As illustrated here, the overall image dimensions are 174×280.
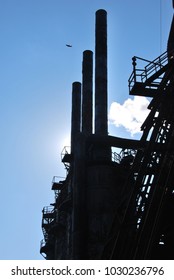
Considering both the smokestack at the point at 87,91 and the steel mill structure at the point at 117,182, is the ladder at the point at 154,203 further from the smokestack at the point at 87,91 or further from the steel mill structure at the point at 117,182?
the smokestack at the point at 87,91

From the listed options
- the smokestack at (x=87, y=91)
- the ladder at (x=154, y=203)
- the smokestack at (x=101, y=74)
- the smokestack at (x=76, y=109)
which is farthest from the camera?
the smokestack at (x=76, y=109)

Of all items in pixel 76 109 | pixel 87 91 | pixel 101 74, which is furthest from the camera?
pixel 76 109

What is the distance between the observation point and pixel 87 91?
33.6 meters

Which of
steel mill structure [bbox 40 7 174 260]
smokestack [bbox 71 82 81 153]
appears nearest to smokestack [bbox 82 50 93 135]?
steel mill structure [bbox 40 7 174 260]

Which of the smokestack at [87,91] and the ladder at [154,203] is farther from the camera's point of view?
A: the smokestack at [87,91]

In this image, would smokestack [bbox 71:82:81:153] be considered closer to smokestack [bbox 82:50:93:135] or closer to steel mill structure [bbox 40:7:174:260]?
steel mill structure [bbox 40:7:174:260]

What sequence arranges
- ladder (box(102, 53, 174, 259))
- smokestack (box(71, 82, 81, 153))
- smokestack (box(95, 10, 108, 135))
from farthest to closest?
1. smokestack (box(71, 82, 81, 153))
2. smokestack (box(95, 10, 108, 135))
3. ladder (box(102, 53, 174, 259))

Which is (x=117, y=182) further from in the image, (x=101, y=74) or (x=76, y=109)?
(x=76, y=109)

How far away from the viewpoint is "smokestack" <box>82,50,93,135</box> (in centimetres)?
3231

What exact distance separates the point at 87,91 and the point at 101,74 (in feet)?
7.87

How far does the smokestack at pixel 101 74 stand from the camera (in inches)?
1190

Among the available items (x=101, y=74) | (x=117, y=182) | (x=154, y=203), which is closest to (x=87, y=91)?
(x=101, y=74)

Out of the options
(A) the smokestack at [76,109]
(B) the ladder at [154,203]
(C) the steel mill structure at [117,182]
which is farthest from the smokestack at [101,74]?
(B) the ladder at [154,203]

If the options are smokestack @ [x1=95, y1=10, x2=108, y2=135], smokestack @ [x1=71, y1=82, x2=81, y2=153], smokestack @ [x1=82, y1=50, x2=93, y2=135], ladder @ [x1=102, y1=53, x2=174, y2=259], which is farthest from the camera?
smokestack @ [x1=71, y1=82, x2=81, y2=153]
